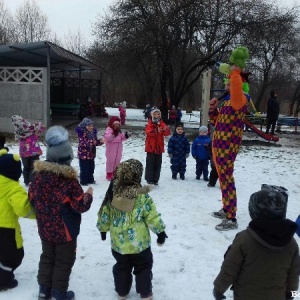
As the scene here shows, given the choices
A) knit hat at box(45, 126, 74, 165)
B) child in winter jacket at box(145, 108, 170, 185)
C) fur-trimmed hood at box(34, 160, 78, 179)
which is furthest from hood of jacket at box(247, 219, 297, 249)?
child in winter jacket at box(145, 108, 170, 185)

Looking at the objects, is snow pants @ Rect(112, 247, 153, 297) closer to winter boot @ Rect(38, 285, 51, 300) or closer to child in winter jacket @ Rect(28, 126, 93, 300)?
child in winter jacket @ Rect(28, 126, 93, 300)

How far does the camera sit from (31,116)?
43.9 ft

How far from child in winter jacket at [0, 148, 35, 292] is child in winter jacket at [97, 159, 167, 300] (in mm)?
713

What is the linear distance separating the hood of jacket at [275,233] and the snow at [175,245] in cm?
136

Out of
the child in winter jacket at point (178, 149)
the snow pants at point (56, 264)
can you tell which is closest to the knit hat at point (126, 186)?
the snow pants at point (56, 264)

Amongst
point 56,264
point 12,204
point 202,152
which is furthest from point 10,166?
point 202,152

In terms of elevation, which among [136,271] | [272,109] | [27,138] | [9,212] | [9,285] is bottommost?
[9,285]

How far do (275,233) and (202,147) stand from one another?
17.2 ft

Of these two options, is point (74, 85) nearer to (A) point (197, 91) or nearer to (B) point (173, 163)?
(B) point (173, 163)

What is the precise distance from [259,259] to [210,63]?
16.8 meters

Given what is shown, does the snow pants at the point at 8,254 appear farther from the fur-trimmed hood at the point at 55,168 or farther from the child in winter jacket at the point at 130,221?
the child in winter jacket at the point at 130,221

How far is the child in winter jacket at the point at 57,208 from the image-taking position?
2.92 meters

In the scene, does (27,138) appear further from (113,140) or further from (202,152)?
(202,152)

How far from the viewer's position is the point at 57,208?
292cm
